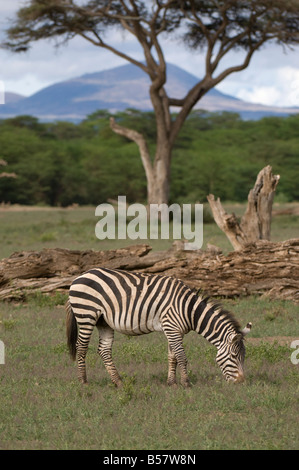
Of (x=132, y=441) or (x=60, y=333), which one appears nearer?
(x=132, y=441)

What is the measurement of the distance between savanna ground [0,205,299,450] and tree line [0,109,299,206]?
37500 millimetres

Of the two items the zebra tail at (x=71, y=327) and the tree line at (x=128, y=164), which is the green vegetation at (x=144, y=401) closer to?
the zebra tail at (x=71, y=327)

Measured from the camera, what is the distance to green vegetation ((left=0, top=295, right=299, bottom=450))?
5.96m

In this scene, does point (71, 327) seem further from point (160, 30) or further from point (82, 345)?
point (160, 30)

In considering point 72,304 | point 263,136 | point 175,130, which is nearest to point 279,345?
point 72,304

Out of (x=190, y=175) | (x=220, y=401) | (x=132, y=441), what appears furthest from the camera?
(x=190, y=175)

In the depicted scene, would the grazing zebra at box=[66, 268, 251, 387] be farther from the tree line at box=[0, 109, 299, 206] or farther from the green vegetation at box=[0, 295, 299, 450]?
the tree line at box=[0, 109, 299, 206]

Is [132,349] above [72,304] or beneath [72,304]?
beneath

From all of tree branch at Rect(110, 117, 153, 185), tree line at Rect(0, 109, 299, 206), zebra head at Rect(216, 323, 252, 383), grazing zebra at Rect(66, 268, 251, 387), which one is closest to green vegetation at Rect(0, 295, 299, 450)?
zebra head at Rect(216, 323, 252, 383)

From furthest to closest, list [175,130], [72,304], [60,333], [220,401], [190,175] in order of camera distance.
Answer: [190,175] < [175,130] < [60,333] < [72,304] < [220,401]

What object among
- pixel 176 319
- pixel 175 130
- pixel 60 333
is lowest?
pixel 60 333

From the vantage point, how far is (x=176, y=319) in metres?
7.20

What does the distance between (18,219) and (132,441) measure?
96.8 feet

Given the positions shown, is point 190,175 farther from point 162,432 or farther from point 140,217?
point 162,432
